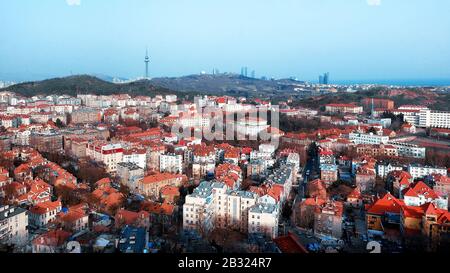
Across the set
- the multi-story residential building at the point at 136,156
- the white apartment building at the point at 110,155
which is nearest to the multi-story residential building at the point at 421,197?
the multi-story residential building at the point at 136,156

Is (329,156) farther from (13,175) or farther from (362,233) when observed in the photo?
(13,175)

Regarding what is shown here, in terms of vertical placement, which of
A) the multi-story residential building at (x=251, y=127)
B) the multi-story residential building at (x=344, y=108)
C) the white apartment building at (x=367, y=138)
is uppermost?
the multi-story residential building at (x=344, y=108)

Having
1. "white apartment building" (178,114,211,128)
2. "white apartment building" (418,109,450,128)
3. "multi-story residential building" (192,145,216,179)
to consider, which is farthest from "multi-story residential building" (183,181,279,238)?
"white apartment building" (418,109,450,128)

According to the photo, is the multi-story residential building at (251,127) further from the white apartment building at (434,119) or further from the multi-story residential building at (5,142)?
the multi-story residential building at (5,142)

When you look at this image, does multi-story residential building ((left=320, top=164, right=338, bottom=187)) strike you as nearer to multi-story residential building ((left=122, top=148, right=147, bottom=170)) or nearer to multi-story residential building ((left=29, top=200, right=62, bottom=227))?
multi-story residential building ((left=122, top=148, right=147, bottom=170))

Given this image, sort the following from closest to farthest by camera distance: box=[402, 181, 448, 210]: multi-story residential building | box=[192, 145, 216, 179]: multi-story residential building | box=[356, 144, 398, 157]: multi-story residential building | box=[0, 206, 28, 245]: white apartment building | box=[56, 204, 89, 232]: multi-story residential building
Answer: box=[0, 206, 28, 245]: white apartment building < box=[56, 204, 89, 232]: multi-story residential building < box=[402, 181, 448, 210]: multi-story residential building < box=[192, 145, 216, 179]: multi-story residential building < box=[356, 144, 398, 157]: multi-story residential building

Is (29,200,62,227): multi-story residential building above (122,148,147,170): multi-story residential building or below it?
below
